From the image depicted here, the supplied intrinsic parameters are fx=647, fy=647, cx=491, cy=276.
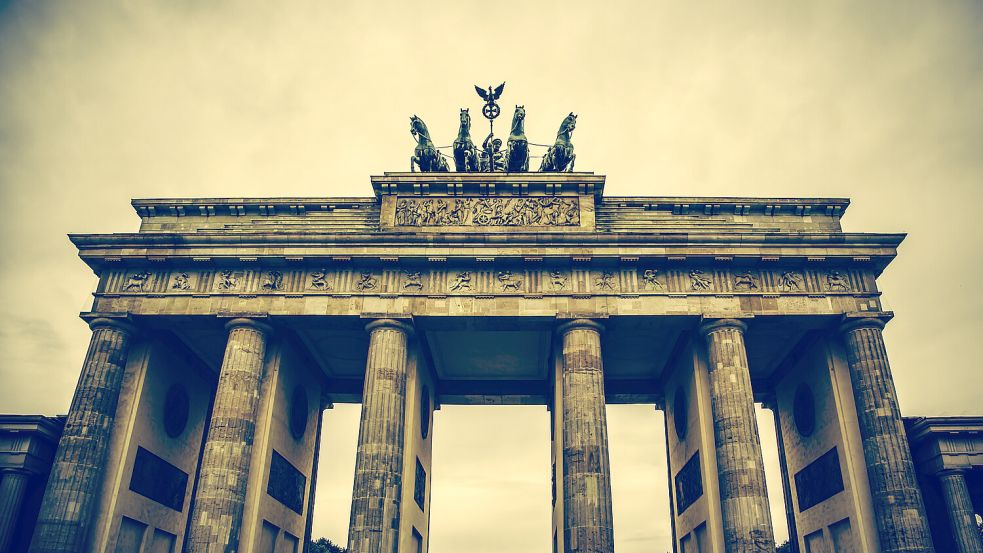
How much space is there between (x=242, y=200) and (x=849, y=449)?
24922mm

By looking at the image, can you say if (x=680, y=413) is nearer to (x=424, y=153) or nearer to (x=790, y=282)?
(x=790, y=282)

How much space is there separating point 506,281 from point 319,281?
691 cm

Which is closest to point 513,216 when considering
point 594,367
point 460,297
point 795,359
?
point 460,297

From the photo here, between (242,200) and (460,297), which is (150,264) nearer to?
(242,200)

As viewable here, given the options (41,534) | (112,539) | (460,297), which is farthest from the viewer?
(460,297)

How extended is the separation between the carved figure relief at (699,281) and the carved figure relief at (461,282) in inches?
320

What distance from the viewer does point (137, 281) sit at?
2411 cm

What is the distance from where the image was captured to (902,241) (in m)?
23.6

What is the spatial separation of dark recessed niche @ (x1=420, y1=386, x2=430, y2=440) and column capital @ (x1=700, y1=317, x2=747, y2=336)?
11483 mm

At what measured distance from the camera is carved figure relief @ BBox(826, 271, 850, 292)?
23.4m

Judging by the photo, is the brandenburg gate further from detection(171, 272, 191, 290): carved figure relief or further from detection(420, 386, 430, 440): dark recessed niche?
detection(420, 386, 430, 440): dark recessed niche

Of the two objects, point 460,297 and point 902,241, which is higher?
point 902,241

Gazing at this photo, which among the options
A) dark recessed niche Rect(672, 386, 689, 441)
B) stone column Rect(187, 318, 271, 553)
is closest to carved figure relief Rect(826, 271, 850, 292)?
dark recessed niche Rect(672, 386, 689, 441)

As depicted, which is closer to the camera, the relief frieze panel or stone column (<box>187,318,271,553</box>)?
stone column (<box>187,318,271,553</box>)
